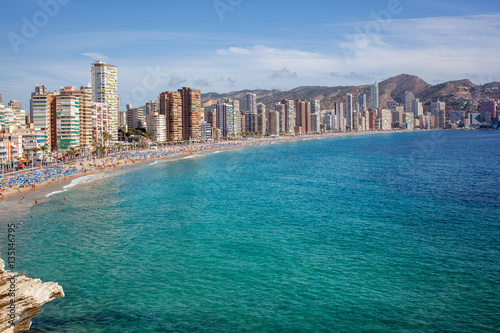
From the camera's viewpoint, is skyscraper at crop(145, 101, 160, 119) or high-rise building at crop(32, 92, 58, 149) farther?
skyscraper at crop(145, 101, 160, 119)

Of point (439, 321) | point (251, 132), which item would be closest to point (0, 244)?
point (439, 321)

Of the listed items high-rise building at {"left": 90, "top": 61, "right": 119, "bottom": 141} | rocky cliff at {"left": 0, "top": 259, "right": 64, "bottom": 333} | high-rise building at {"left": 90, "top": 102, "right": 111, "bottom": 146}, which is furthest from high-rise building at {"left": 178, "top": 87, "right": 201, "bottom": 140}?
rocky cliff at {"left": 0, "top": 259, "right": 64, "bottom": 333}

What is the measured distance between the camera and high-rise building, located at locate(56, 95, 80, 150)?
247 ft

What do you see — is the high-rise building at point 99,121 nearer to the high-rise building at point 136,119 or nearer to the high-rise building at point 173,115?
the high-rise building at point 173,115

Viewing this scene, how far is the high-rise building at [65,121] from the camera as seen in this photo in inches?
2963

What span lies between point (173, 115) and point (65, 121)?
6650 cm

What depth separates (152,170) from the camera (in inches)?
2415

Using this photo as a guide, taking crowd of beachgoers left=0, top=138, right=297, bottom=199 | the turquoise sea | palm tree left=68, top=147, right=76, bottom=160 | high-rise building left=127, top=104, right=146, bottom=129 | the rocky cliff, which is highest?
high-rise building left=127, top=104, right=146, bottom=129

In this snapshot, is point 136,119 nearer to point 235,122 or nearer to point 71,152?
point 235,122

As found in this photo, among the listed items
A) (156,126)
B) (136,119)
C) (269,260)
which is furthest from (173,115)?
(269,260)

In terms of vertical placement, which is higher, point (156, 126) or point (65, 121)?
point (156, 126)

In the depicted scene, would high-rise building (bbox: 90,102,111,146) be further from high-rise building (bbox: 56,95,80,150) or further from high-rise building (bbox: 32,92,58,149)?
high-rise building (bbox: 56,95,80,150)

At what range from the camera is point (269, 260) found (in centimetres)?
1927

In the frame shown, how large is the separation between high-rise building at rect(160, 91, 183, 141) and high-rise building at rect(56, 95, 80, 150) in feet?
206
